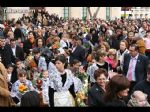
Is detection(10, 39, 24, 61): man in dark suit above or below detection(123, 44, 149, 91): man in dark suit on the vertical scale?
below

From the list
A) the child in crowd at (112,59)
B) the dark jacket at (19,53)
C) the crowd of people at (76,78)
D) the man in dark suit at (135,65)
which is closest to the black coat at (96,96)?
the crowd of people at (76,78)

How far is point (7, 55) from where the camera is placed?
38.8 feet

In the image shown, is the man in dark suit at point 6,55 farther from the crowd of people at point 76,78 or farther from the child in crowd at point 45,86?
the child in crowd at point 45,86

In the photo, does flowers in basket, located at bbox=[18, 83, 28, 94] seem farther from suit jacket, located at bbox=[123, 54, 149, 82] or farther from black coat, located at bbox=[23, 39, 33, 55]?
black coat, located at bbox=[23, 39, 33, 55]

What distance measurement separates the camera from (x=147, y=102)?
5281 mm

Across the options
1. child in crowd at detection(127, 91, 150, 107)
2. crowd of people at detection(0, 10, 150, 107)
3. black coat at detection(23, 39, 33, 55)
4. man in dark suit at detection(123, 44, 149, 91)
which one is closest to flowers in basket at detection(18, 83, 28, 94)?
crowd of people at detection(0, 10, 150, 107)

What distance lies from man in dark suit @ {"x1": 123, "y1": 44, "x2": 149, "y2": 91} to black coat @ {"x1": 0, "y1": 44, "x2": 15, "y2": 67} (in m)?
3.91

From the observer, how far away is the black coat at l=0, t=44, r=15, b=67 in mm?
11797

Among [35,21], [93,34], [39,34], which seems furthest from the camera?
[35,21]
